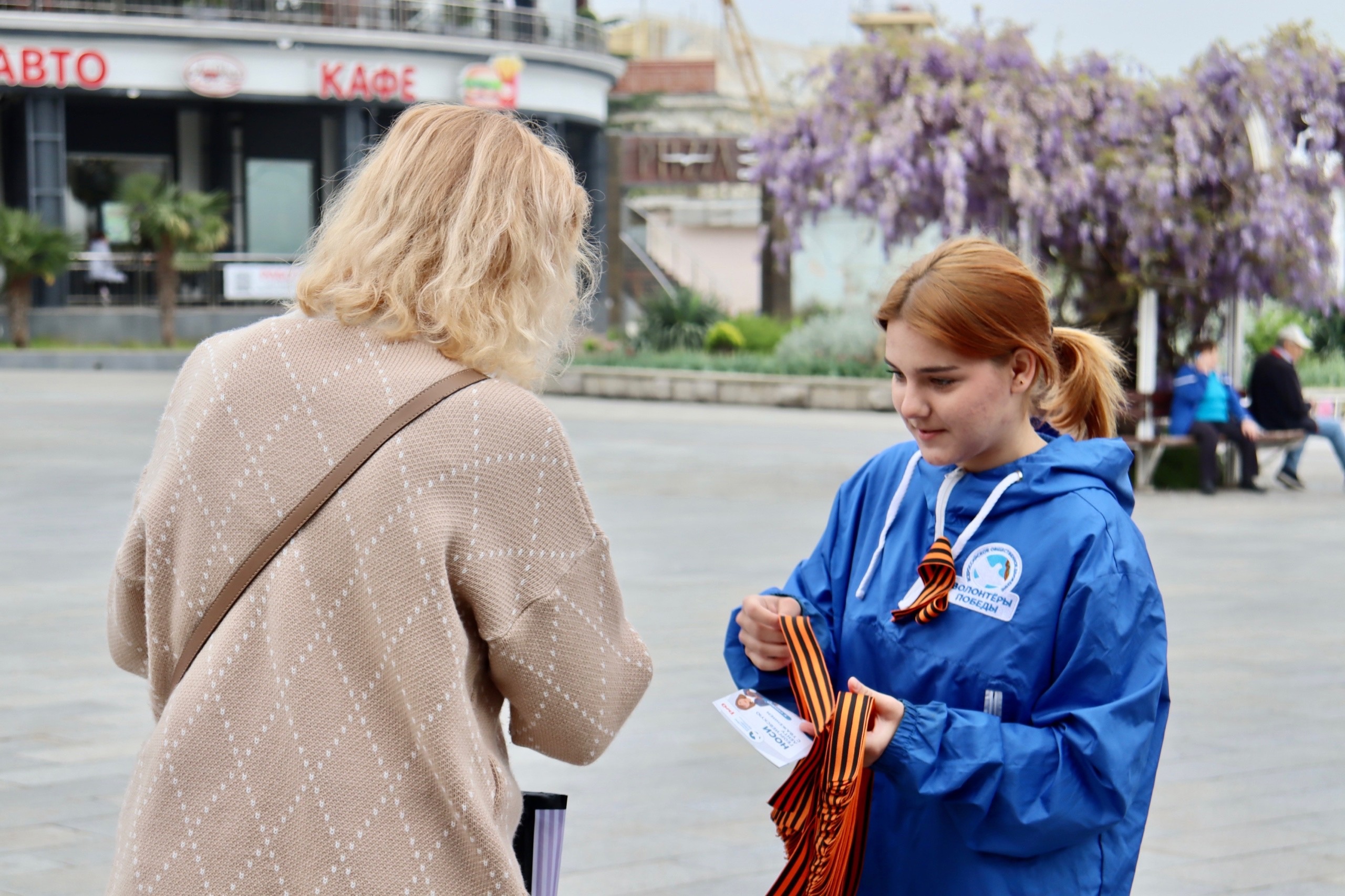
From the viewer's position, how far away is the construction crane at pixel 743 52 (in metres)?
46.6

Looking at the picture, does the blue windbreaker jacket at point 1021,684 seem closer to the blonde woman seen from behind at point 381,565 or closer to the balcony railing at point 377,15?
the blonde woman seen from behind at point 381,565

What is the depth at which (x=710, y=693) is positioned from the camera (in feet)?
21.2

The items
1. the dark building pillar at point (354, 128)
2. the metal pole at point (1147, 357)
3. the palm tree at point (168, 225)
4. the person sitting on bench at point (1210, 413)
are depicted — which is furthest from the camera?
the dark building pillar at point (354, 128)

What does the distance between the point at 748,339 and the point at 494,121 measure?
26.2 meters

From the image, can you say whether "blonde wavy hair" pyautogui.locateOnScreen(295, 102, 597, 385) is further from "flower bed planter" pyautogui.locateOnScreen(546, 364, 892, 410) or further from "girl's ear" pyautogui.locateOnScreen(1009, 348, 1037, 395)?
"flower bed planter" pyautogui.locateOnScreen(546, 364, 892, 410)

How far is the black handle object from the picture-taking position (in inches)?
89.3

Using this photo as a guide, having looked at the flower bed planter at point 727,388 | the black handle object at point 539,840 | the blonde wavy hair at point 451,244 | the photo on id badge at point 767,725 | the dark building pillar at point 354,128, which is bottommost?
the flower bed planter at point 727,388

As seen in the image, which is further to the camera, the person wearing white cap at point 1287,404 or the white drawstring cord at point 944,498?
the person wearing white cap at point 1287,404

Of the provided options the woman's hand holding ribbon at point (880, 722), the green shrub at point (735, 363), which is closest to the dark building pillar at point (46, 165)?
the green shrub at point (735, 363)

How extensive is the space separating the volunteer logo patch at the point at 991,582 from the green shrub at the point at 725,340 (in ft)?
84.1

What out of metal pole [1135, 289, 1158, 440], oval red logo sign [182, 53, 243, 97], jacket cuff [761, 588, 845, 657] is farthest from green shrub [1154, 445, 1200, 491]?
oval red logo sign [182, 53, 243, 97]

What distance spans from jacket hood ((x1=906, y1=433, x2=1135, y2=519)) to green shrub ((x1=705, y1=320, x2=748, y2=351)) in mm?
25533

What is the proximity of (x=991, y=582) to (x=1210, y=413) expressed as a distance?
12952mm

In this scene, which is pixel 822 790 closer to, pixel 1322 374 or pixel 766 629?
pixel 766 629
